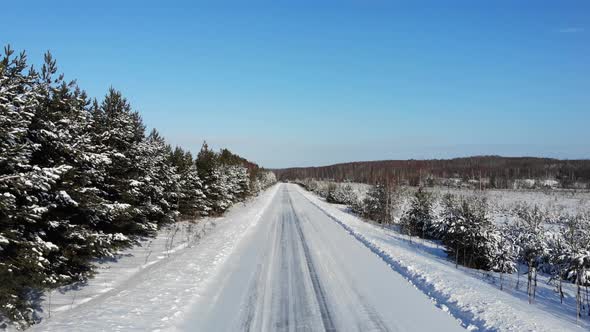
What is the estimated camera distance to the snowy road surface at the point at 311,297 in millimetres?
7816

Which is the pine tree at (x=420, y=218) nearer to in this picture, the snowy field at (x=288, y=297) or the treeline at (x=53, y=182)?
the snowy field at (x=288, y=297)

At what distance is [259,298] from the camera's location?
31.3ft

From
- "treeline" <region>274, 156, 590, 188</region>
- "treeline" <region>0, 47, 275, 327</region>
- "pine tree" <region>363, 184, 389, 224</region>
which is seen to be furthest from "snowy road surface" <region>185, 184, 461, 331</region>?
"treeline" <region>274, 156, 590, 188</region>

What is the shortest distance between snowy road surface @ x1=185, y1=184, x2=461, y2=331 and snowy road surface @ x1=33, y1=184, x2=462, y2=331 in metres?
0.02

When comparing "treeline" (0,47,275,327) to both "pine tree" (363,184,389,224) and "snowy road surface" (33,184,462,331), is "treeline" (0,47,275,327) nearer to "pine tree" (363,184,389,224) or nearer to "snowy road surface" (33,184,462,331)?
"snowy road surface" (33,184,462,331)

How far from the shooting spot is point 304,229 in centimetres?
2462

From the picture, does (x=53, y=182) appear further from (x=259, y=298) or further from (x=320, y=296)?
(x=320, y=296)

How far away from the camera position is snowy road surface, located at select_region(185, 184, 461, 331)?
7816 millimetres

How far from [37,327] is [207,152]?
92.9ft

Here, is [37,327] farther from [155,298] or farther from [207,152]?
[207,152]

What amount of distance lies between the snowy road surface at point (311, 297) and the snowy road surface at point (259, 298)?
0.8 inches

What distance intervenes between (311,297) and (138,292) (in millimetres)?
4451

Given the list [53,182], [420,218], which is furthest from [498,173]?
[53,182]

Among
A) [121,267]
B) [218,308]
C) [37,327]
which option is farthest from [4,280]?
[121,267]
